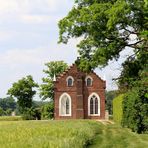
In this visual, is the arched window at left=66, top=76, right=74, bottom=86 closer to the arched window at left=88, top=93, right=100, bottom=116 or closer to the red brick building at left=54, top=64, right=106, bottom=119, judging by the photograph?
the red brick building at left=54, top=64, right=106, bottom=119

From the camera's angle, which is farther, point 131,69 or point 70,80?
point 70,80

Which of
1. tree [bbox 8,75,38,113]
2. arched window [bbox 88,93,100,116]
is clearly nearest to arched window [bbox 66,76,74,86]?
arched window [bbox 88,93,100,116]

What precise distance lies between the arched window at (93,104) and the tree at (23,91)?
1541 centimetres

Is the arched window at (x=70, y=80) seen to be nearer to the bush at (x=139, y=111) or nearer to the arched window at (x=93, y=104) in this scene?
the arched window at (x=93, y=104)

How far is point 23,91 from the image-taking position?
85.8 meters

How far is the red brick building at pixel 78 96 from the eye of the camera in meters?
72.4

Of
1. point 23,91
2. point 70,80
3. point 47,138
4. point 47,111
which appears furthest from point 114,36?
point 23,91

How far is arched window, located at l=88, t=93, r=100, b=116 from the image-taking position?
73.2 meters

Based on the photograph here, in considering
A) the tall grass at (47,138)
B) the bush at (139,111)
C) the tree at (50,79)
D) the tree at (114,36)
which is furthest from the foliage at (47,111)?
the tall grass at (47,138)

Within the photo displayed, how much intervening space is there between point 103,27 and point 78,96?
117ft

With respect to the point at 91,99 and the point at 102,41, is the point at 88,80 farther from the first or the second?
the point at 102,41

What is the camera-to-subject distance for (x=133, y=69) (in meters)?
42.2

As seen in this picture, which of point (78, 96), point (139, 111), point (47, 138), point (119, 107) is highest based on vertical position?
point (78, 96)

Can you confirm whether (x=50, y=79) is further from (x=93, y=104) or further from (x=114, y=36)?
(x=114, y=36)
